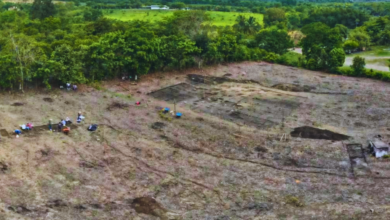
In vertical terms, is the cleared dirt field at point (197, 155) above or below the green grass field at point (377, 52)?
below

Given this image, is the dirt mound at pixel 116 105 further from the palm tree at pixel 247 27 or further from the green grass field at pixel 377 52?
the green grass field at pixel 377 52

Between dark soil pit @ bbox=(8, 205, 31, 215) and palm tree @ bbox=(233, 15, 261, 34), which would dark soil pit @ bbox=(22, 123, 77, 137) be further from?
palm tree @ bbox=(233, 15, 261, 34)

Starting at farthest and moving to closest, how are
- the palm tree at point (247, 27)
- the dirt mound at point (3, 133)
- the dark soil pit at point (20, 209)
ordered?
1. the palm tree at point (247, 27)
2. the dirt mound at point (3, 133)
3. the dark soil pit at point (20, 209)

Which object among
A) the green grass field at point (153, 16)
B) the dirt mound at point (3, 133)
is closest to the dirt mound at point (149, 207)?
the dirt mound at point (3, 133)

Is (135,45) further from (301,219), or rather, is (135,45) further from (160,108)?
(301,219)

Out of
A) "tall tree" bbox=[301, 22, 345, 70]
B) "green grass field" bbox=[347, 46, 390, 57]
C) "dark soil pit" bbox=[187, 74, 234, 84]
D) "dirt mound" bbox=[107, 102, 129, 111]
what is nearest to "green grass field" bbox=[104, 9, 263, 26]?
"green grass field" bbox=[347, 46, 390, 57]
